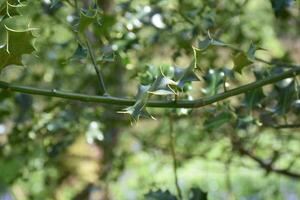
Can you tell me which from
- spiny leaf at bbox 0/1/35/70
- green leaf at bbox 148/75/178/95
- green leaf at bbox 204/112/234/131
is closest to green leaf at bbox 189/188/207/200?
green leaf at bbox 204/112/234/131

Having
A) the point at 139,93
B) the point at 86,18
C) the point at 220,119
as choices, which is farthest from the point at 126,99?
the point at 220,119

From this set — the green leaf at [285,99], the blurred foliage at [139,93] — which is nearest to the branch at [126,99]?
the blurred foliage at [139,93]

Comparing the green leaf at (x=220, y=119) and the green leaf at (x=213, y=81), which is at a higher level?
the green leaf at (x=213, y=81)

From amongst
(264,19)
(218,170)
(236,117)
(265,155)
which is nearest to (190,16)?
(236,117)

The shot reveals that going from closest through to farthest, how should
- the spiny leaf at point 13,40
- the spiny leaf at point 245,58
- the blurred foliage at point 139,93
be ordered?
the spiny leaf at point 13,40
the spiny leaf at point 245,58
the blurred foliage at point 139,93

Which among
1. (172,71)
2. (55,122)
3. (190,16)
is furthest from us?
(55,122)

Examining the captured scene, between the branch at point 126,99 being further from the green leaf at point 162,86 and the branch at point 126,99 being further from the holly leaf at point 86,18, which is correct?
the holly leaf at point 86,18

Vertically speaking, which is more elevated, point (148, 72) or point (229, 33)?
point (148, 72)

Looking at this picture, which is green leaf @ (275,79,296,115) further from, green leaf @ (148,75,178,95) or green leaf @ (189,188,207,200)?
green leaf @ (148,75,178,95)

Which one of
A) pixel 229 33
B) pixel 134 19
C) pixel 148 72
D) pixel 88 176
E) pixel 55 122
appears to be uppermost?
pixel 148 72

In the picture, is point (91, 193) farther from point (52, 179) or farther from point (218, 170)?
point (218, 170)
